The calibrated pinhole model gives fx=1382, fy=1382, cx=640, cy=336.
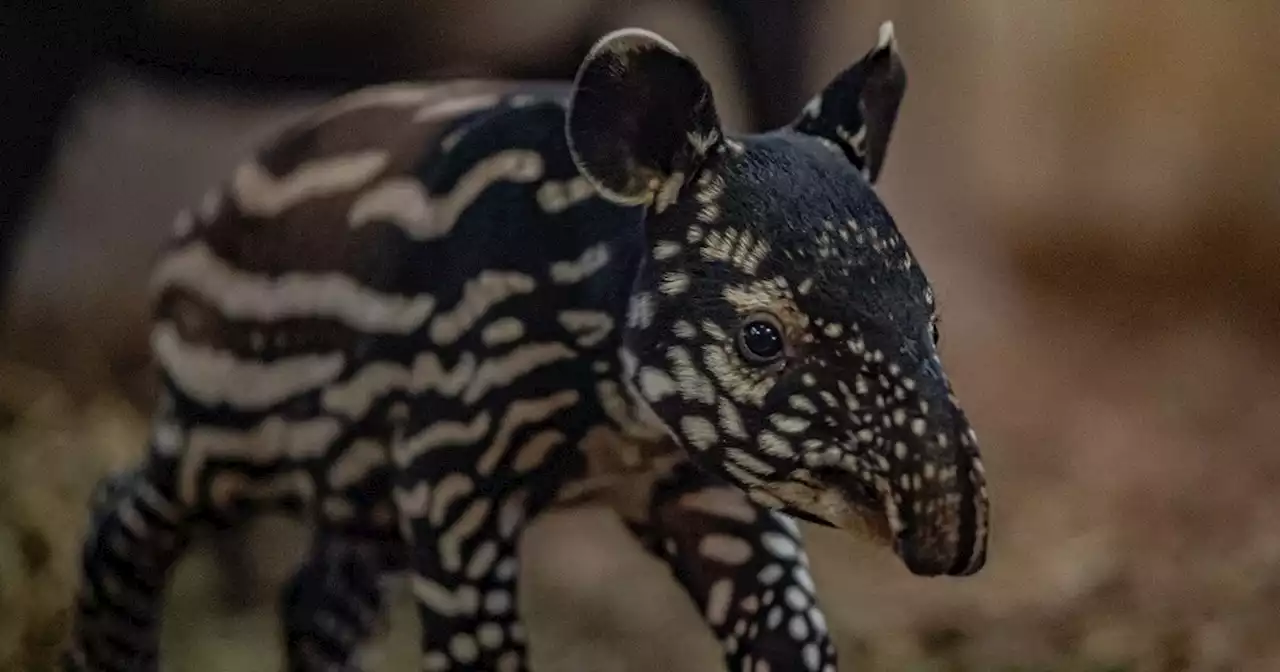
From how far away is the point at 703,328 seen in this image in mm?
563

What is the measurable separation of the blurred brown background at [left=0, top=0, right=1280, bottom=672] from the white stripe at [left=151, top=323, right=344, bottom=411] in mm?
137

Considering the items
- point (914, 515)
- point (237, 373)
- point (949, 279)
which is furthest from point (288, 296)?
point (949, 279)

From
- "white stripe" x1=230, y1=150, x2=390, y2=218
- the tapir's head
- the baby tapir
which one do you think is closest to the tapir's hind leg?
the baby tapir

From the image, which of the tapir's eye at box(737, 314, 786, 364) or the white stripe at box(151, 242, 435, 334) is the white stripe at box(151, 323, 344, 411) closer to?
the white stripe at box(151, 242, 435, 334)

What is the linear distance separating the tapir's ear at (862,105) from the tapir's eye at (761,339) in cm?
11

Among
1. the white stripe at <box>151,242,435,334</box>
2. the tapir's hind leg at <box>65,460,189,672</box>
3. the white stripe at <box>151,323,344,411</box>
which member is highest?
the white stripe at <box>151,242,435,334</box>

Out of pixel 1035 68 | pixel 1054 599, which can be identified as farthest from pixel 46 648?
pixel 1035 68

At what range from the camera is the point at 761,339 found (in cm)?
55

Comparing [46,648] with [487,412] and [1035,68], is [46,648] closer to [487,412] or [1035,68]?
[487,412]

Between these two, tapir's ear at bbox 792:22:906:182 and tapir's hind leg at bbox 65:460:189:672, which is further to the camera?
tapir's hind leg at bbox 65:460:189:672

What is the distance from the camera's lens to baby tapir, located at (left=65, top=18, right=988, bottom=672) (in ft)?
1.80

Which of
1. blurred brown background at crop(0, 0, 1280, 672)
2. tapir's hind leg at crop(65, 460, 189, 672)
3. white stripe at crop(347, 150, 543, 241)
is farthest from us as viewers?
blurred brown background at crop(0, 0, 1280, 672)

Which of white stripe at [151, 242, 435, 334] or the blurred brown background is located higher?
white stripe at [151, 242, 435, 334]

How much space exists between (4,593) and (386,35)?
1.42 feet
